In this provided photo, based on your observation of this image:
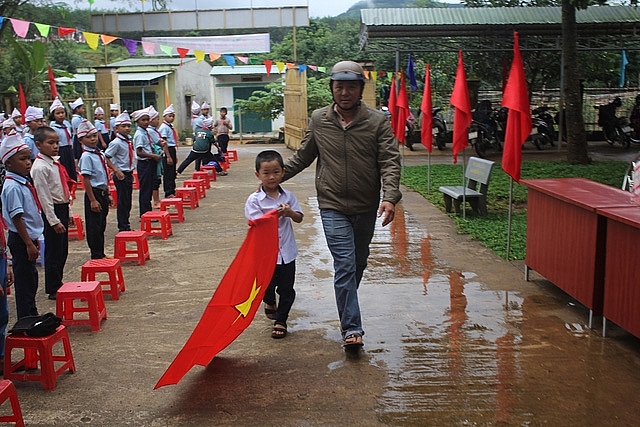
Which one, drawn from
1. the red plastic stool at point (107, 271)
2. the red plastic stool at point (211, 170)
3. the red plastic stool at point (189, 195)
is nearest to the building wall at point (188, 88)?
the red plastic stool at point (211, 170)

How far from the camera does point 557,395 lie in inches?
156

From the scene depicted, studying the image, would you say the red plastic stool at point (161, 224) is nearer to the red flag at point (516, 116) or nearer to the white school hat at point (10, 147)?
the white school hat at point (10, 147)

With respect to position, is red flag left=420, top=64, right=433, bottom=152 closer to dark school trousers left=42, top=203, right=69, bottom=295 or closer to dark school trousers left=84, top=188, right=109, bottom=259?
dark school trousers left=84, top=188, right=109, bottom=259

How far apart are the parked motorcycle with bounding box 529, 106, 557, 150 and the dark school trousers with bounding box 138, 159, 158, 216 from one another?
1271 cm

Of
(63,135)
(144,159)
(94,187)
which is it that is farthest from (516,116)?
(63,135)

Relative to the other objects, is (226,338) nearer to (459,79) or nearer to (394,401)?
(394,401)

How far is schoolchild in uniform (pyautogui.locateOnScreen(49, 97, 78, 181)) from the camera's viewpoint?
1166 centimetres

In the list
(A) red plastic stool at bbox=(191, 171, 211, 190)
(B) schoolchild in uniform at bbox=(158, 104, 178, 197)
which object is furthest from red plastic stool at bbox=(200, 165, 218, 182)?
→ (B) schoolchild in uniform at bbox=(158, 104, 178, 197)

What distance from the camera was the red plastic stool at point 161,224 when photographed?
861 cm

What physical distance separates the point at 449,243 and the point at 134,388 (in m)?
4.91

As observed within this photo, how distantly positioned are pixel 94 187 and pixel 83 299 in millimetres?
2102

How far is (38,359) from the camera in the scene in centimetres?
444

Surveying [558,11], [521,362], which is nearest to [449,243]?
[521,362]

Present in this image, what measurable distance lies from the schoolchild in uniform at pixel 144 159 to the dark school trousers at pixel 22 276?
4399 mm
